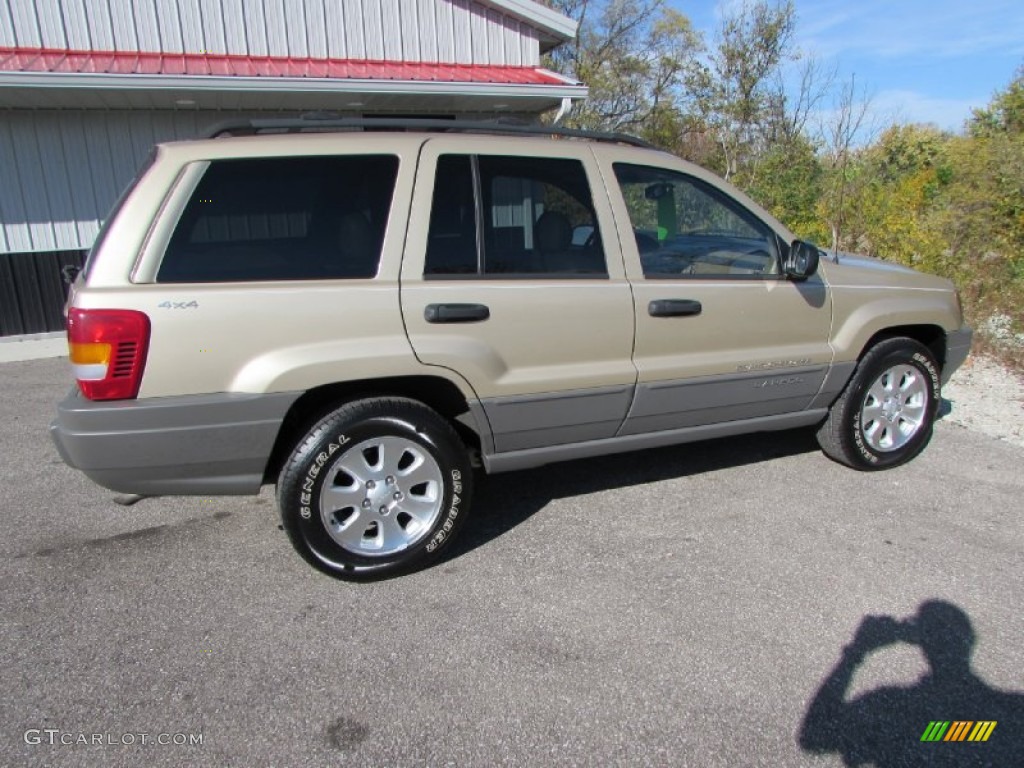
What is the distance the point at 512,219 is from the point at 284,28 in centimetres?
742

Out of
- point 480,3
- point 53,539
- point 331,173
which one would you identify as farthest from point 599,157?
point 480,3

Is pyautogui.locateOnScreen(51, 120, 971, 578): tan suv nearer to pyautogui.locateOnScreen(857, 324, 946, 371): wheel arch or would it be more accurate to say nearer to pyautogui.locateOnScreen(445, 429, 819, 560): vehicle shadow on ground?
pyautogui.locateOnScreen(857, 324, 946, 371): wheel arch

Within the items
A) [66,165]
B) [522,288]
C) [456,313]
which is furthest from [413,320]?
[66,165]

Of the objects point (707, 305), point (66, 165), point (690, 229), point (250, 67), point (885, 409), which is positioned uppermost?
point (250, 67)

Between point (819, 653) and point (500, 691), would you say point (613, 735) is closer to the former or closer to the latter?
point (500, 691)

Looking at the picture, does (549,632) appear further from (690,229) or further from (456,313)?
(690,229)

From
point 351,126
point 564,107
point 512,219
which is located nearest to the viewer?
point 351,126

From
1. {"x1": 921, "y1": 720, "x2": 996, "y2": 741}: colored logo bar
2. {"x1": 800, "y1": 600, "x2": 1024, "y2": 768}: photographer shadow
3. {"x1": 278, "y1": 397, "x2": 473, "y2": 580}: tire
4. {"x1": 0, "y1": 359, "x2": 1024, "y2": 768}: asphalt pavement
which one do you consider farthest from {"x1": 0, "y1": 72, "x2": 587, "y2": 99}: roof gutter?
{"x1": 921, "y1": 720, "x2": 996, "y2": 741}: colored logo bar

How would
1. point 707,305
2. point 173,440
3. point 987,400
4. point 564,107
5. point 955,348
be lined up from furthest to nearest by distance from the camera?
point 564,107, point 987,400, point 955,348, point 707,305, point 173,440

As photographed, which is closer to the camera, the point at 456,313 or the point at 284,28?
the point at 456,313

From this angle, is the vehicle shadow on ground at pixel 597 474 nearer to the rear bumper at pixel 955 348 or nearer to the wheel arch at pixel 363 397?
the wheel arch at pixel 363 397

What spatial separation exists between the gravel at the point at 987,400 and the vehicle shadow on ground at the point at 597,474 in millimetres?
1376

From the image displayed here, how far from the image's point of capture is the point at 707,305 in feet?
11.7

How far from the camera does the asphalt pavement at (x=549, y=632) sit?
2242mm
